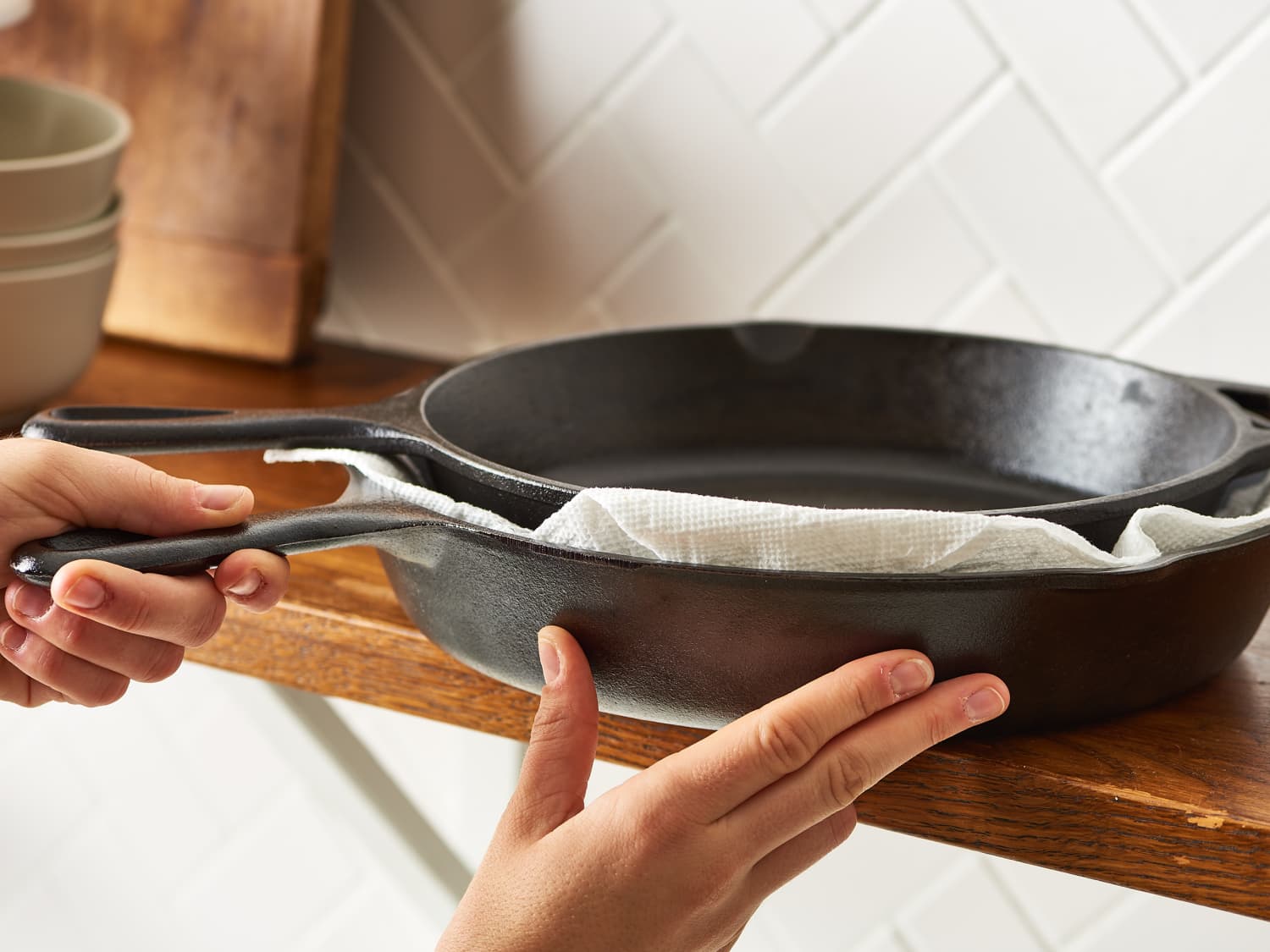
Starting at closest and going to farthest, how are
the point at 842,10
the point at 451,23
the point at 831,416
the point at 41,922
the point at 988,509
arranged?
the point at 988,509
the point at 831,416
the point at 842,10
the point at 451,23
the point at 41,922

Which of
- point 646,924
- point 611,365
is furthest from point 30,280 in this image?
point 646,924

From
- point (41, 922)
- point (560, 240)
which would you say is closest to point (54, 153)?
point (560, 240)

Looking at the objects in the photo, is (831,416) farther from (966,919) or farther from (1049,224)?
(966,919)

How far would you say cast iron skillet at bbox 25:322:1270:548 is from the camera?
62cm

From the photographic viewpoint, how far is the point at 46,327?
30.8 inches

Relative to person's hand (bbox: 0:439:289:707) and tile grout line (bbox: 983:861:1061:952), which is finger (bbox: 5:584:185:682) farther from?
tile grout line (bbox: 983:861:1061:952)

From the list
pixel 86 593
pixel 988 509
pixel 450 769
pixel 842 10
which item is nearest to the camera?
pixel 86 593

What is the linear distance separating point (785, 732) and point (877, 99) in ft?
1.78

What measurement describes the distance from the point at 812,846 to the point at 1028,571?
0.12 m

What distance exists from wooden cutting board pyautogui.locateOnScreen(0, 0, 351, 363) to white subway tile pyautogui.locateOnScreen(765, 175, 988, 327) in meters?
0.34

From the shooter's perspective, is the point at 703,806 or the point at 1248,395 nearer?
the point at 703,806

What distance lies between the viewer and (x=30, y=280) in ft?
2.50

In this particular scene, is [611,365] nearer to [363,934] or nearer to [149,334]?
[149,334]

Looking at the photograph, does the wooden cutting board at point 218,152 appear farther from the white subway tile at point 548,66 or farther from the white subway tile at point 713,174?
the white subway tile at point 713,174
